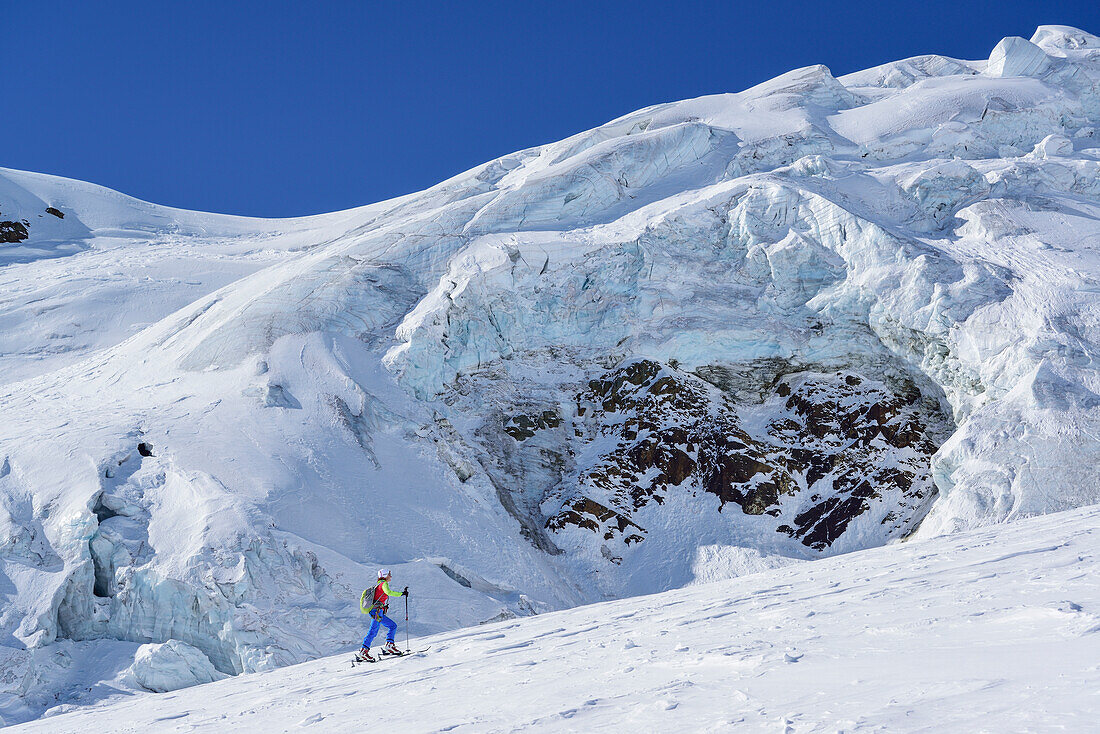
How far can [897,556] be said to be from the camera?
1322 cm

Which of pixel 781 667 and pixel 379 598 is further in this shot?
pixel 379 598

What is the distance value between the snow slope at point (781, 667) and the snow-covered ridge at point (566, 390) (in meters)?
7.14

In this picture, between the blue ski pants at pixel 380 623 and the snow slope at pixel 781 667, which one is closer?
the snow slope at pixel 781 667

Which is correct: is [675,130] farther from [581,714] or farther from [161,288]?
[581,714]

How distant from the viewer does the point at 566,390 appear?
3222 centimetres

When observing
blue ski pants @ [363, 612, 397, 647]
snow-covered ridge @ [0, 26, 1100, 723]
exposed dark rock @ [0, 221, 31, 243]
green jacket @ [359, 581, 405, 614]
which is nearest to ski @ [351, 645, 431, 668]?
blue ski pants @ [363, 612, 397, 647]

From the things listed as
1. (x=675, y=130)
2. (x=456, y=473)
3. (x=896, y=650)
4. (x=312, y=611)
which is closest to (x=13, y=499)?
(x=312, y=611)

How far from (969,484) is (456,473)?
15.3 metres

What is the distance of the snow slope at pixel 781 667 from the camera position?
529 centimetres

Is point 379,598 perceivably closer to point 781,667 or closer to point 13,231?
point 781,667

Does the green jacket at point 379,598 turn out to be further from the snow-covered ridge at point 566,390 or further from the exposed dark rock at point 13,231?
the exposed dark rock at point 13,231

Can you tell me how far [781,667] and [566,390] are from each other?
25466 mm

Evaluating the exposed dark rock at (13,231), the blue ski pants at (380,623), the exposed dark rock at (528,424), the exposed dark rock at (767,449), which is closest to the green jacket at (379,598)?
the blue ski pants at (380,623)

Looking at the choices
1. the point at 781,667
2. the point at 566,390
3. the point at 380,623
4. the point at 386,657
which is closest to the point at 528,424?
the point at 566,390
